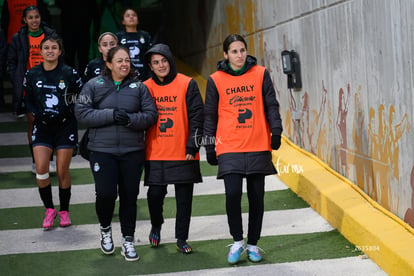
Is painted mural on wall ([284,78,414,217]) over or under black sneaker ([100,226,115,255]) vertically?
over

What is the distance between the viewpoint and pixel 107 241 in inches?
255

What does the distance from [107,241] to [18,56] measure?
147 inches

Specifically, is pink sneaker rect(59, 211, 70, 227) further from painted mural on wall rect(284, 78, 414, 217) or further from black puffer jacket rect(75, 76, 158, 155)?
painted mural on wall rect(284, 78, 414, 217)

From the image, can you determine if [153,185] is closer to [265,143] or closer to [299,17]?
[265,143]

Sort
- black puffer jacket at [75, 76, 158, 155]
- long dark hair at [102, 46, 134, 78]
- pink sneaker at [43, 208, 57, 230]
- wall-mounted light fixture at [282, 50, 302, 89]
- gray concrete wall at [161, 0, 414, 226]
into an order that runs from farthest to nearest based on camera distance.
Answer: wall-mounted light fixture at [282, 50, 302, 89] → pink sneaker at [43, 208, 57, 230] → long dark hair at [102, 46, 134, 78] → black puffer jacket at [75, 76, 158, 155] → gray concrete wall at [161, 0, 414, 226]

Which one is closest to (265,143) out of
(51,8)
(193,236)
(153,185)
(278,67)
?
(153,185)

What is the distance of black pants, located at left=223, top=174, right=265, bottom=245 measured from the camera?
608cm

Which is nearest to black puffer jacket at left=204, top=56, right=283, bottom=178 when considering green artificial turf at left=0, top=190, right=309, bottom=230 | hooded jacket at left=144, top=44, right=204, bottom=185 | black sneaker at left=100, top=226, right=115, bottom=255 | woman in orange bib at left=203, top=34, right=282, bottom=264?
woman in orange bib at left=203, top=34, right=282, bottom=264

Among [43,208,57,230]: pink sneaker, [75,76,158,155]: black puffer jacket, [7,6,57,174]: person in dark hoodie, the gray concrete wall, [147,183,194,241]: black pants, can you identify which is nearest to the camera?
the gray concrete wall

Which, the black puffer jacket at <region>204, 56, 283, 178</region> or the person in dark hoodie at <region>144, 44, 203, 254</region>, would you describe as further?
the person in dark hoodie at <region>144, 44, 203, 254</region>

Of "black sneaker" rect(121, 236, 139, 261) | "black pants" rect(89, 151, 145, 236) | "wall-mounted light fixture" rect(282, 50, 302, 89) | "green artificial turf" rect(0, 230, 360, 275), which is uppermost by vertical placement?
"wall-mounted light fixture" rect(282, 50, 302, 89)

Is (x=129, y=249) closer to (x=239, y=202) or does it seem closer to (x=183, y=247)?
(x=183, y=247)

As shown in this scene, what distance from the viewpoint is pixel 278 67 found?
389 inches

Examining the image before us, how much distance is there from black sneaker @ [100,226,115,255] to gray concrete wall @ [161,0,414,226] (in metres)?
2.35
